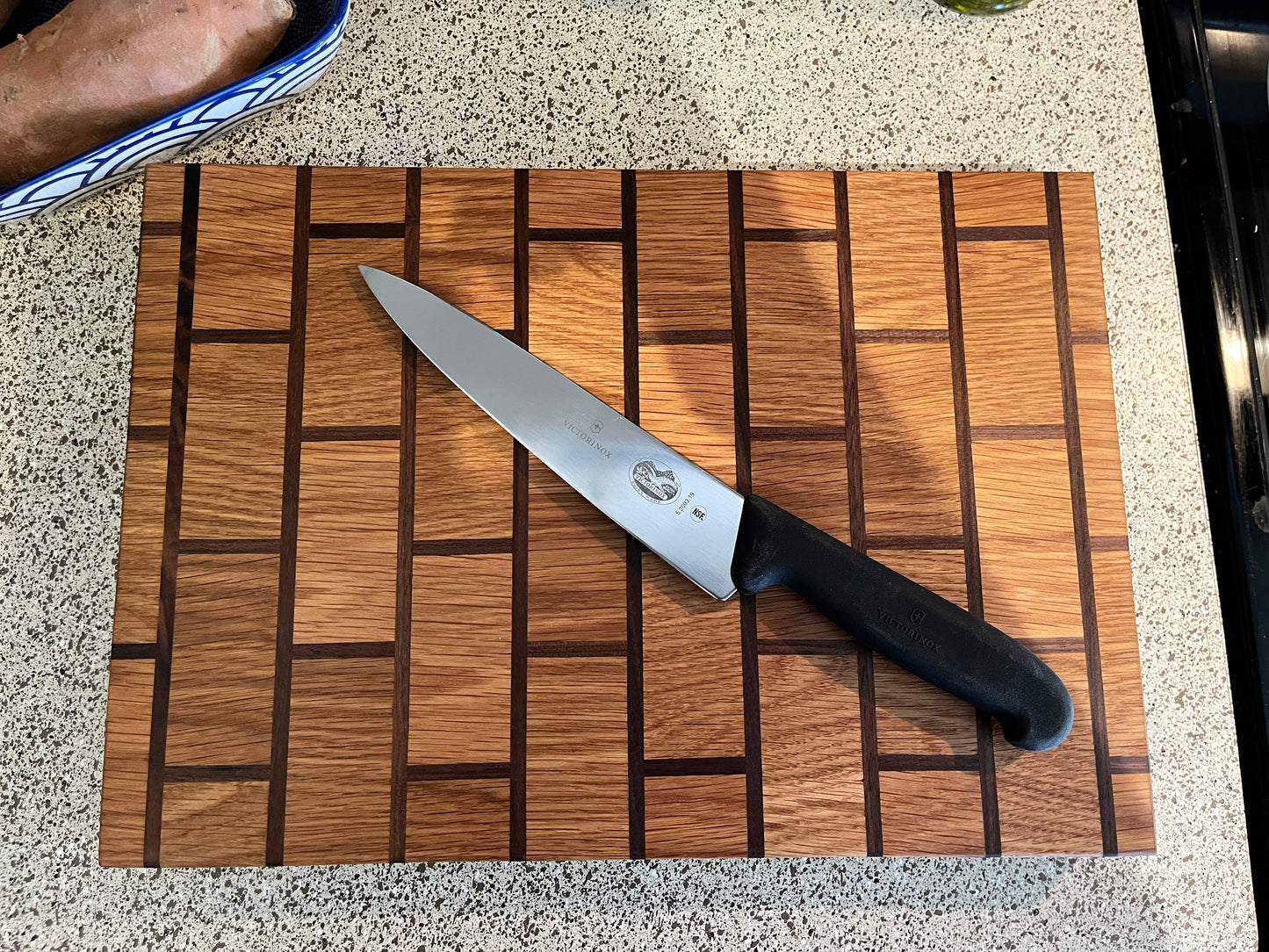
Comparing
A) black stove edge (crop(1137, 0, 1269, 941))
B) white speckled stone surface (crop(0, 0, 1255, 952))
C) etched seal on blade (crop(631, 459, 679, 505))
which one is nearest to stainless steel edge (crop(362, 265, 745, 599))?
etched seal on blade (crop(631, 459, 679, 505))

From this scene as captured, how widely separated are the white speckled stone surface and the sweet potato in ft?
0.20

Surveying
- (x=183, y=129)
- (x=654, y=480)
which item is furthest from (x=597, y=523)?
(x=183, y=129)

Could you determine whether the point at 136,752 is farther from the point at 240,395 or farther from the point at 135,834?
the point at 240,395

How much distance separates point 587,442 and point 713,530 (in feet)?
0.31

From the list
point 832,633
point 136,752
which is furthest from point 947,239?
point 136,752

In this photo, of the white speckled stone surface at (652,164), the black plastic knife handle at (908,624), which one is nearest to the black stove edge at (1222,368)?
the white speckled stone surface at (652,164)

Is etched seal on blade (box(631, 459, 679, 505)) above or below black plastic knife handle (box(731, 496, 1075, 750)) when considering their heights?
above

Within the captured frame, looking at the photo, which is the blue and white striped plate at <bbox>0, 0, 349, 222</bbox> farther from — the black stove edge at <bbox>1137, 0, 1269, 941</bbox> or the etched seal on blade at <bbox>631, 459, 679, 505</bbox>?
the black stove edge at <bbox>1137, 0, 1269, 941</bbox>

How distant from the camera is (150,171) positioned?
58 centimetres

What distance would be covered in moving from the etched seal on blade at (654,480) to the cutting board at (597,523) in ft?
0.12

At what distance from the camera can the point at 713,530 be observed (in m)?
0.53

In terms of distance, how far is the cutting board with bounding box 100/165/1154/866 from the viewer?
1.76 ft

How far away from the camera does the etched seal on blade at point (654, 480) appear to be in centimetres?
53

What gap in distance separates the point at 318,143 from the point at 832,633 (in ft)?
1.63
